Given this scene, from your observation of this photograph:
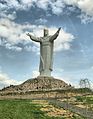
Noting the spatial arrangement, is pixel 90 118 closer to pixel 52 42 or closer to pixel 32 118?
pixel 32 118

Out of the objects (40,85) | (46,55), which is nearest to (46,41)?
(46,55)

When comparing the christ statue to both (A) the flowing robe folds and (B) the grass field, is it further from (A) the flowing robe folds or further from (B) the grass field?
(B) the grass field

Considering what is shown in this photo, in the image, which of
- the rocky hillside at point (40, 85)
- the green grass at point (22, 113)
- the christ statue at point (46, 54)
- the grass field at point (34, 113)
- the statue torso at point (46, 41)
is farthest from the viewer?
the statue torso at point (46, 41)

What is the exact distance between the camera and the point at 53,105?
3562 centimetres

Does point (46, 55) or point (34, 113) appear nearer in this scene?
point (34, 113)

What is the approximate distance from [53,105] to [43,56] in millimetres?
29162

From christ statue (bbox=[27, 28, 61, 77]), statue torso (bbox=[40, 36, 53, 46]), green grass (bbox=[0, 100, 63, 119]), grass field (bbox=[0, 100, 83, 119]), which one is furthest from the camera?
statue torso (bbox=[40, 36, 53, 46])

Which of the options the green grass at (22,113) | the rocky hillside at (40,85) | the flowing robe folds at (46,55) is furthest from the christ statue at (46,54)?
the green grass at (22,113)

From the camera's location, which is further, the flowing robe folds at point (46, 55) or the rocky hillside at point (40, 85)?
the flowing robe folds at point (46, 55)

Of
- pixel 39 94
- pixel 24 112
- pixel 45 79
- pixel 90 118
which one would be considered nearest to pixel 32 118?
pixel 24 112

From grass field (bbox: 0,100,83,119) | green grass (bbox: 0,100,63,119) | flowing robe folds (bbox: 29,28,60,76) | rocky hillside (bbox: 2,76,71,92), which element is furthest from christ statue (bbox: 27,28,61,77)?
green grass (bbox: 0,100,63,119)

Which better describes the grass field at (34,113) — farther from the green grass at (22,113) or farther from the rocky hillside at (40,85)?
the rocky hillside at (40,85)

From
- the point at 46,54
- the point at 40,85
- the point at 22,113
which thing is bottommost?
the point at 22,113

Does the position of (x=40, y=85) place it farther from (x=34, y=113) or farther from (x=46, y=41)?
(x=34, y=113)
